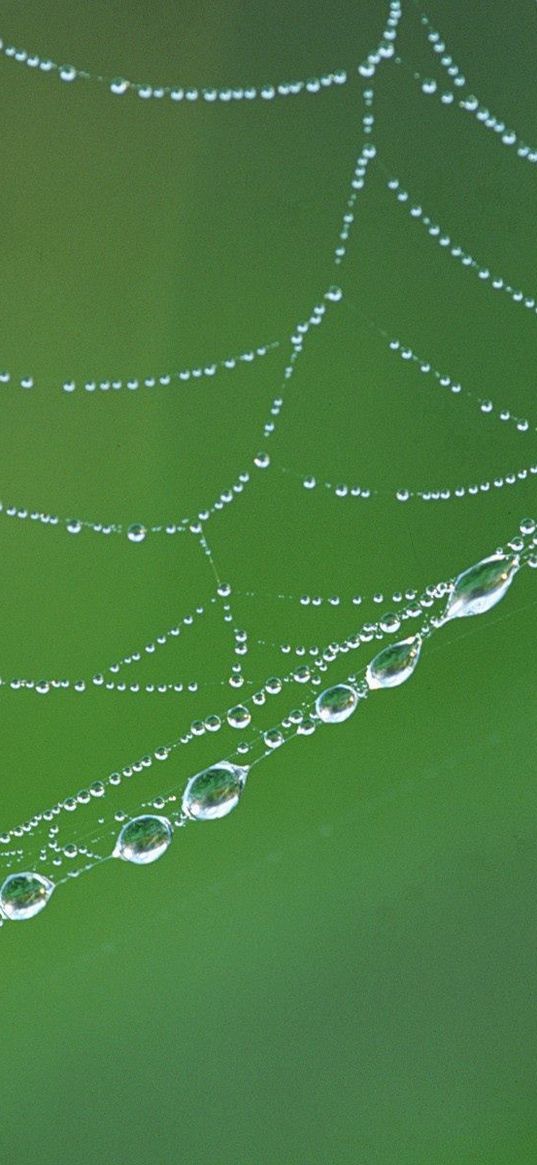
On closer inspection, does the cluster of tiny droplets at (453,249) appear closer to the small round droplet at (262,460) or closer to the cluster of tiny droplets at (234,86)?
the cluster of tiny droplets at (234,86)

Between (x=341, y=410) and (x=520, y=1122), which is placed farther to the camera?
(x=341, y=410)

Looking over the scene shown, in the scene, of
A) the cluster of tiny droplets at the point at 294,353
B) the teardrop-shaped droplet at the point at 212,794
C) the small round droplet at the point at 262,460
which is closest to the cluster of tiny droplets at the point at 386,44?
the cluster of tiny droplets at the point at 294,353

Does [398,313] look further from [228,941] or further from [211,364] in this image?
[228,941]

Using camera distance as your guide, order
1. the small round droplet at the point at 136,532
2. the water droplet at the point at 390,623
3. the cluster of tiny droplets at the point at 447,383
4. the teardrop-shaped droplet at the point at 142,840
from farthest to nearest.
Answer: the cluster of tiny droplets at the point at 447,383 < the small round droplet at the point at 136,532 < the water droplet at the point at 390,623 < the teardrop-shaped droplet at the point at 142,840

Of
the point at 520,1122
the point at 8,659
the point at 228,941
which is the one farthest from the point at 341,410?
the point at 520,1122

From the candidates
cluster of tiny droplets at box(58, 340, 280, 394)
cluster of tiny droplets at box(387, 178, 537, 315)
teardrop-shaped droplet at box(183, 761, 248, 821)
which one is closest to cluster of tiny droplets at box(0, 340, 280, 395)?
cluster of tiny droplets at box(58, 340, 280, 394)

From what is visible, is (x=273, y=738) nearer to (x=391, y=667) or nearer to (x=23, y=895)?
(x=391, y=667)

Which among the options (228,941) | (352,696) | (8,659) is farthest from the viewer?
(8,659)
